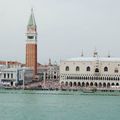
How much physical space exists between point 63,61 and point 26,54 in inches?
215

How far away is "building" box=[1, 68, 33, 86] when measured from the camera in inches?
1937

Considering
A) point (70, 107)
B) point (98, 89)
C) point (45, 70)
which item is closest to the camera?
point (70, 107)

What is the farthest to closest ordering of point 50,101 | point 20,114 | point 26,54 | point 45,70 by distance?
point 45,70 < point 26,54 < point 50,101 < point 20,114

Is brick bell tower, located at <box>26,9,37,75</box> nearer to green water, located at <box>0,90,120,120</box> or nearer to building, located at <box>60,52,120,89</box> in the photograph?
building, located at <box>60,52,120,89</box>

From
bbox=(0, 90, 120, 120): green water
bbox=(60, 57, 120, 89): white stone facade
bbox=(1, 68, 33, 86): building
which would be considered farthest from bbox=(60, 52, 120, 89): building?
bbox=(0, 90, 120, 120): green water

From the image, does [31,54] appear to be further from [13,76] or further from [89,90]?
[89,90]

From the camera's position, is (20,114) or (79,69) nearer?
(20,114)

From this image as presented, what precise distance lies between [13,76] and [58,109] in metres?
21.5

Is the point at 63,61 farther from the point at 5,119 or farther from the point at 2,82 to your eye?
the point at 5,119

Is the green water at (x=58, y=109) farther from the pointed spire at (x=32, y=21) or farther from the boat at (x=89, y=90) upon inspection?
the pointed spire at (x=32, y=21)

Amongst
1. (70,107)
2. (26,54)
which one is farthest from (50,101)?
(26,54)

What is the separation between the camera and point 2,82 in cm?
4906

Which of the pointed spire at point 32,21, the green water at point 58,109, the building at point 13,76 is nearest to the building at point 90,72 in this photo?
the building at point 13,76

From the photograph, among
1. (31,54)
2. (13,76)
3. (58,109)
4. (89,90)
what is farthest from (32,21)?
(58,109)
